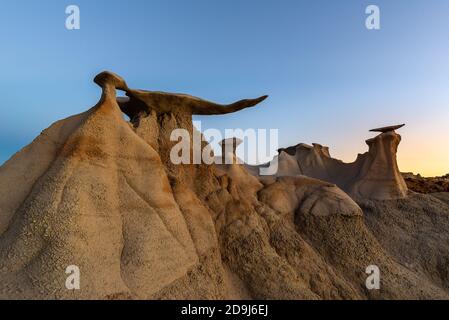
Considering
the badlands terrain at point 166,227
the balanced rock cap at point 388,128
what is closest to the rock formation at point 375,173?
the balanced rock cap at point 388,128

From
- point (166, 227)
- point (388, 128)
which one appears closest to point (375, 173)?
point (388, 128)

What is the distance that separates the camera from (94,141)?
714 centimetres

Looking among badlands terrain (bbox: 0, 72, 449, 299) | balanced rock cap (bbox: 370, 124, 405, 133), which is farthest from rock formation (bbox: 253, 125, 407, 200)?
badlands terrain (bbox: 0, 72, 449, 299)

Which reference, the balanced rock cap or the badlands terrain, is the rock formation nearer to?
the balanced rock cap

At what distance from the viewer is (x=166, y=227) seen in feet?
24.0

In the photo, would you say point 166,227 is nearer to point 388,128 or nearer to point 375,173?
point 375,173

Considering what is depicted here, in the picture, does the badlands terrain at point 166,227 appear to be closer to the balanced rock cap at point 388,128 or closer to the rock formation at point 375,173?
the rock formation at point 375,173

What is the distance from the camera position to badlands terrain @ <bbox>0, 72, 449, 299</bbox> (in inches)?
229

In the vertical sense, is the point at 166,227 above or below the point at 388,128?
below

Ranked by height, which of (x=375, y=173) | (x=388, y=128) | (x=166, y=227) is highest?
(x=388, y=128)

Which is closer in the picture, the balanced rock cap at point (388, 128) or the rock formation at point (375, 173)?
the rock formation at point (375, 173)

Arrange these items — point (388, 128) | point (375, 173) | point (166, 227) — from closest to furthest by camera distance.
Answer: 1. point (166, 227)
2. point (375, 173)
3. point (388, 128)

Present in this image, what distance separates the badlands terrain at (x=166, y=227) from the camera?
229 inches

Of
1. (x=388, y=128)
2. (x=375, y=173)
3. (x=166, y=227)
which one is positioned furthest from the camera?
(x=388, y=128)
